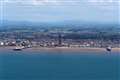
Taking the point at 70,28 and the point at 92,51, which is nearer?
the point at 92,51

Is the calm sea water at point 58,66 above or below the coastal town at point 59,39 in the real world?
below

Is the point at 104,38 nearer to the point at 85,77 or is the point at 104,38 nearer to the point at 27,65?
the point at 27,65

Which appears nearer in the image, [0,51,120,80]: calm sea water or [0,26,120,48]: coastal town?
[0,51,120,80]: calm sea water

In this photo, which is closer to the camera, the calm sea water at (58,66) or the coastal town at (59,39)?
the calm sea water at (58,66)

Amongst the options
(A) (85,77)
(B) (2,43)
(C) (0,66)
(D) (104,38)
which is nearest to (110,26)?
(D) (104,38)

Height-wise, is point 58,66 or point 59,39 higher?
point 59,39

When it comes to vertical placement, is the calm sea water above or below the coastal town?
below

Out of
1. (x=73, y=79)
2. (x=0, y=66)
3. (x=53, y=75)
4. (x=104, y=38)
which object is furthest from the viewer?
(x=104, y=38)

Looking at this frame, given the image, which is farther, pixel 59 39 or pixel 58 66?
pixel 59 39
